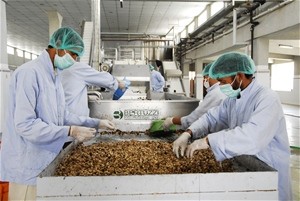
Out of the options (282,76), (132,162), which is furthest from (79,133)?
(282,76)

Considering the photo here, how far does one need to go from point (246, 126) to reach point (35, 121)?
1002 millimetres

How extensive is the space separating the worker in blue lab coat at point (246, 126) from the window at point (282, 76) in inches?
571

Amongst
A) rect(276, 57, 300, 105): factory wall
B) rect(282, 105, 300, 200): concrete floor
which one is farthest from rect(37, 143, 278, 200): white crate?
rect(276, 57, 300, 105): factory wall

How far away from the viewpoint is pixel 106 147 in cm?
186

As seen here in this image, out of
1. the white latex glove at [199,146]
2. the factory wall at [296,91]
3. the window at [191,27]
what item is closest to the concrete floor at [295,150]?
the white latex glove at [199,146]

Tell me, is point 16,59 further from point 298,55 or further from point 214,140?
point 214,140

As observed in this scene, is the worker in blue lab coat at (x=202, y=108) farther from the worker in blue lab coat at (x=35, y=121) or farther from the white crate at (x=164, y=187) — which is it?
the white crate at (x=164, y=187)

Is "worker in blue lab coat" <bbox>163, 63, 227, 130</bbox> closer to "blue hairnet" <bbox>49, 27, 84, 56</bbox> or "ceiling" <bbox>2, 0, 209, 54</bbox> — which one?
"blue hairnet" <bbox>49, 27, 84, 56</bbox>

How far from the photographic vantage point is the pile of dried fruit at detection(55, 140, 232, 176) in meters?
1.37

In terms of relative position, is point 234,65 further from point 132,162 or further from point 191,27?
point 191,27

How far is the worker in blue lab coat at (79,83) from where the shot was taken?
2.52 meters

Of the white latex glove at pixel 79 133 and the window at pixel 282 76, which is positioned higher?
the window at pixel 282 76

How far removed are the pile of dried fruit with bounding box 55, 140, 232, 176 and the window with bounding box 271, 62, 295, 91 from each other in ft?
48.3

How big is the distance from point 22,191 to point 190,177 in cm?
104
